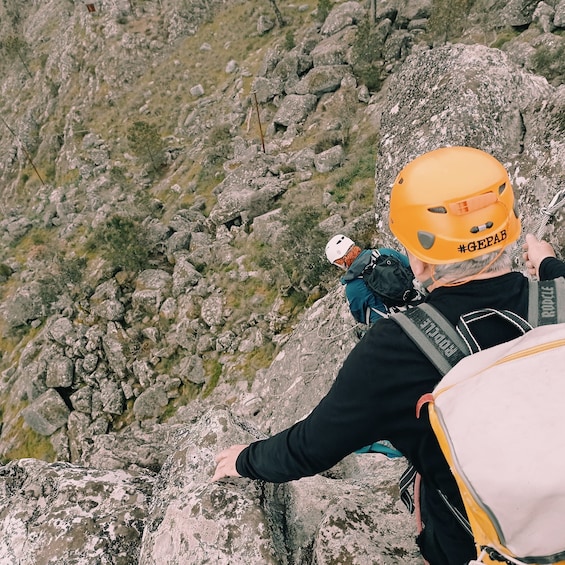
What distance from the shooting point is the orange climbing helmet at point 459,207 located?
2.68 metres

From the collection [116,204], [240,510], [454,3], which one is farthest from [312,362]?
[116,204]

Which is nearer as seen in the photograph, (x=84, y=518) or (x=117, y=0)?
(x=84, y=518)

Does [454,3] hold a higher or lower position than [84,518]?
lower

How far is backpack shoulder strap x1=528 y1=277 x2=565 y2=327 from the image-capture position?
7.91ft

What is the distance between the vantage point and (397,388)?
93.9 inches

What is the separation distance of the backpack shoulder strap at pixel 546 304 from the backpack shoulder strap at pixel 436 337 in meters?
0.52

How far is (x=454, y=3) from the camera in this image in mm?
34469

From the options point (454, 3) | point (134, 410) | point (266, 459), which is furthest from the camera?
point (454, 3)

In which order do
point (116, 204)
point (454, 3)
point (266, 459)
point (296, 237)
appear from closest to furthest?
point (266, 459)
point (296, 237)
point (454, 3)
point (116, 204)

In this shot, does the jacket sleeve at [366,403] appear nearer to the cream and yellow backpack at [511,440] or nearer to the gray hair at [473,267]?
the cream and yellow backpack at [511,440]

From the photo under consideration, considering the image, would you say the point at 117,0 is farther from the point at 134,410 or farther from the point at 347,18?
the point at 134,410

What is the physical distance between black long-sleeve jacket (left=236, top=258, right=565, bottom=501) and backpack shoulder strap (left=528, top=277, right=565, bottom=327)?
5 cm

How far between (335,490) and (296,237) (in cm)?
1907

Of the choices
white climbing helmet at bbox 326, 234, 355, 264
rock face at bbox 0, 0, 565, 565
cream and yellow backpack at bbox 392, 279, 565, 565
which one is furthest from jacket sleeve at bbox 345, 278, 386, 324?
cream and yellow backpack at bbox 392, 279, 565, 565
